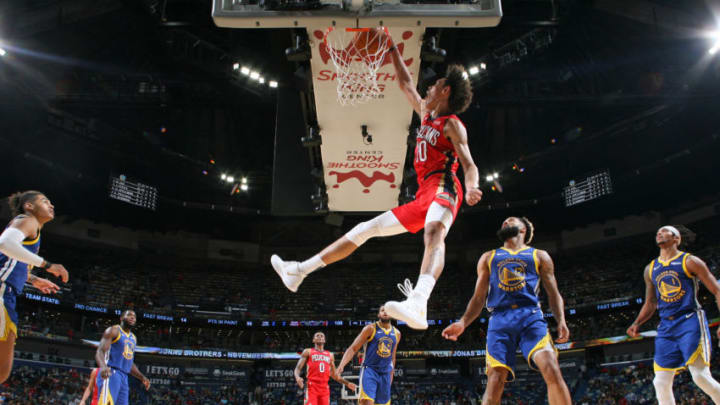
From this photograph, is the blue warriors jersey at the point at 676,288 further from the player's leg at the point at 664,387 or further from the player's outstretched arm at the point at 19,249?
the player's outstretched arm at the point at 19,249

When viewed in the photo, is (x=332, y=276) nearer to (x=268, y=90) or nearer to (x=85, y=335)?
(x=85, y=335)

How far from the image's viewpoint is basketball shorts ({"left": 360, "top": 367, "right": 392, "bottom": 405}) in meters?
8.70

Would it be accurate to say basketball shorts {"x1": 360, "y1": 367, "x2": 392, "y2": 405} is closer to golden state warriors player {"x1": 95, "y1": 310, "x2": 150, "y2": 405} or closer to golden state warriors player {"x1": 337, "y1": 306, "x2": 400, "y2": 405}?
golden state warriors player {"x1": 337, "y1": 306, "x2": 400, "y2": 405}

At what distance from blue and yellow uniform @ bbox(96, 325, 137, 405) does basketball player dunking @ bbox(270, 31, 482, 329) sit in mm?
5152

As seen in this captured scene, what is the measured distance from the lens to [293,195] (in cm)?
1175

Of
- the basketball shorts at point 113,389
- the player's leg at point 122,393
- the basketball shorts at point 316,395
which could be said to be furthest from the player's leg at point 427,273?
the basketball shorts at point 316,395

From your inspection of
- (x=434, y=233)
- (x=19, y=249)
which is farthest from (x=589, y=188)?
(x=19, y=249)

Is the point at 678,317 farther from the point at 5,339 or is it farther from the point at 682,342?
the point at 5,339

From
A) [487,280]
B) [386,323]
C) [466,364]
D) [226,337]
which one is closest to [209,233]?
[226,337]

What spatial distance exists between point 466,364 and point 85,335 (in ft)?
60.3

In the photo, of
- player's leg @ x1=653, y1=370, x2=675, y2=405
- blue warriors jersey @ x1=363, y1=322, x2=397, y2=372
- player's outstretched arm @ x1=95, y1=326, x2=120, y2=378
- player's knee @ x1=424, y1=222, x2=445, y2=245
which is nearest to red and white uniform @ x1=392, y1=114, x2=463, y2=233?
player's knee @ x1=424, y1=222, x2=445, y2=245

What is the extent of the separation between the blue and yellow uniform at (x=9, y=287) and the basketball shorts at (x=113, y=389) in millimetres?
3560

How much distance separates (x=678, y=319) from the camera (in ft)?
19.8

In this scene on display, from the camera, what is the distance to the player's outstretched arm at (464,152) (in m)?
4.34
